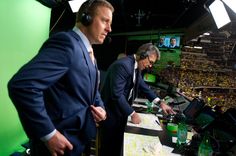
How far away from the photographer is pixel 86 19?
4.00ft

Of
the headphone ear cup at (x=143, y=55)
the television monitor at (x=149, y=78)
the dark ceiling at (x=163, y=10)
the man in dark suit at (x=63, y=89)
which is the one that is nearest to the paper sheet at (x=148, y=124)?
the headphone ear cup at (x=143, y=55)

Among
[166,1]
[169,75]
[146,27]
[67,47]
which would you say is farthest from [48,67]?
[169,75]

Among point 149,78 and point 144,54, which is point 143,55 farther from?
point 149,78

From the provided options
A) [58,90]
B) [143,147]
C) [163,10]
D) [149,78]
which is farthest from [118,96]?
[163,10]

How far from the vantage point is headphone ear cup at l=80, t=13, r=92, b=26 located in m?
1.22

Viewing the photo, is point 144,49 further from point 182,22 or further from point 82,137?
point 182,22

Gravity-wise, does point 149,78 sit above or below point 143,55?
below

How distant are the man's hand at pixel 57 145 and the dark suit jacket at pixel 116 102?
4.18 feet

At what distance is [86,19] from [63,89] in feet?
1.28

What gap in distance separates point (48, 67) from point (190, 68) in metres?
21.7

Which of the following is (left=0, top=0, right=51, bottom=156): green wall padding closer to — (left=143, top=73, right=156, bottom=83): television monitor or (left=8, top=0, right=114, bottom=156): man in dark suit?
(left=8, top=0, right=114, bottom=156): man in dark suit

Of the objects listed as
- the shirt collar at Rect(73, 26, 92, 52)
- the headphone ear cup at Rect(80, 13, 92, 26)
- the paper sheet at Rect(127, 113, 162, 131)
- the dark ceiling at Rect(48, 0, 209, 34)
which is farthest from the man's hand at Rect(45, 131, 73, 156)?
the dark ceiling at Rect(48, 0, 209, 34)

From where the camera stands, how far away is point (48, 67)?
95 centimetres

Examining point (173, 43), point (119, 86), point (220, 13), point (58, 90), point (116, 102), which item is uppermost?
point (220, 13)
